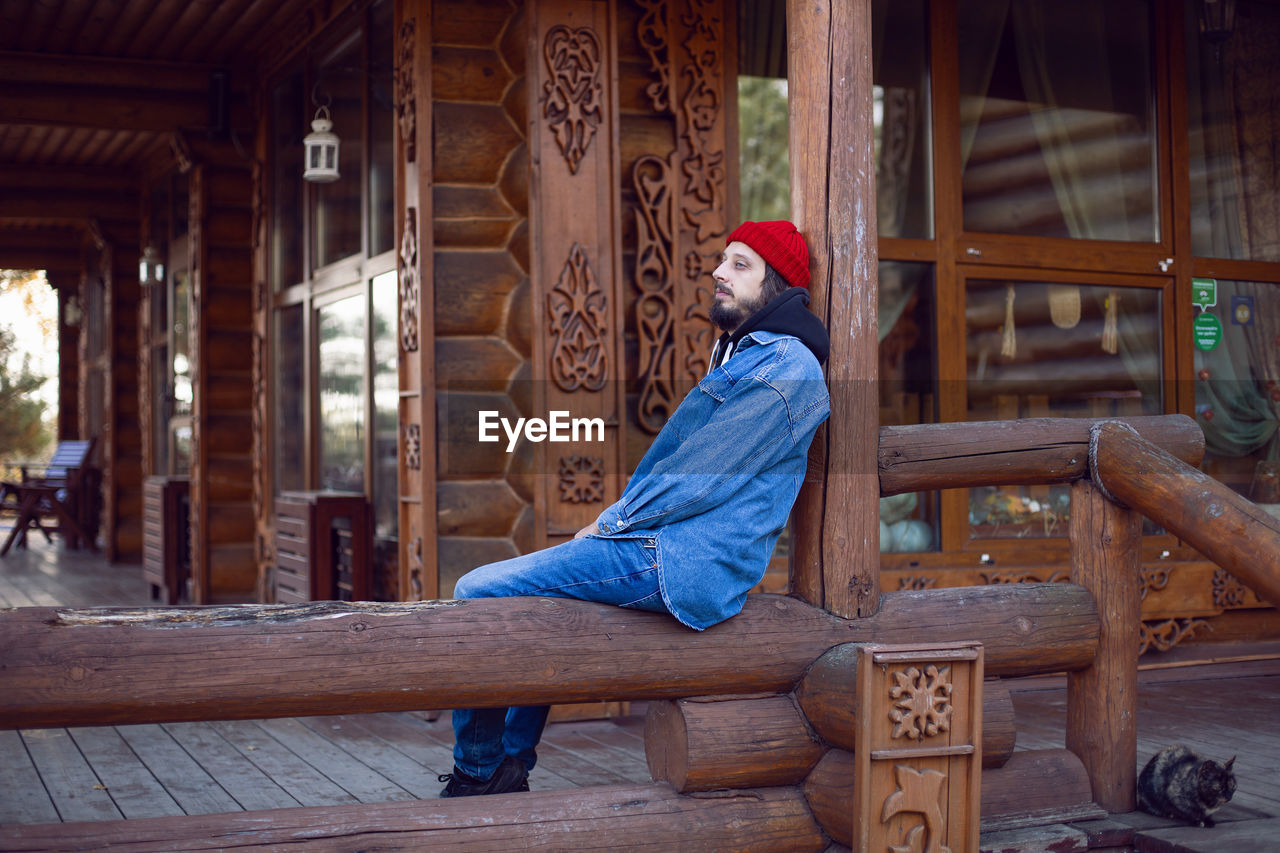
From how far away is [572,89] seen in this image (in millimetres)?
5262

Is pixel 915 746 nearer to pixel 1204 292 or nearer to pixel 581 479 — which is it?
pixel 581 479

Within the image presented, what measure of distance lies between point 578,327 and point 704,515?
2.01 m

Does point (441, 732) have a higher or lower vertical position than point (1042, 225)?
lower

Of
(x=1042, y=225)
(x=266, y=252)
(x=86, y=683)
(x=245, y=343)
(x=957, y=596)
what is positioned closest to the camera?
(x=86, y=683)

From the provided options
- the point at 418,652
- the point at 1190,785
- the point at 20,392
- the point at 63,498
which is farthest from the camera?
the point at 20,392

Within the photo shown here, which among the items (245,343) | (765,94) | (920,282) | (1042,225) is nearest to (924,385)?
(920,282)

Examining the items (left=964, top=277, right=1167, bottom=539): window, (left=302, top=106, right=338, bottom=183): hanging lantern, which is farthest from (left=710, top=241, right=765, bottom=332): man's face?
(left=302, top=106, right=338, bottom=183): hanging lantern

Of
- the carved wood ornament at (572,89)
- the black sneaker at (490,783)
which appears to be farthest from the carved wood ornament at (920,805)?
the carved wood ornament at (572,89)

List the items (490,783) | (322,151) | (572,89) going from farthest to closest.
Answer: (322,151) < (572,89) < (490,783)

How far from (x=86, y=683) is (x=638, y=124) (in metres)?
3.42

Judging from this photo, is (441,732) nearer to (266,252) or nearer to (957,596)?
(957,596)

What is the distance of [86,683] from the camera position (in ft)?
9.77

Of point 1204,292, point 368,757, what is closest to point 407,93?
point 368,757

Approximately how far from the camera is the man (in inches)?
134
